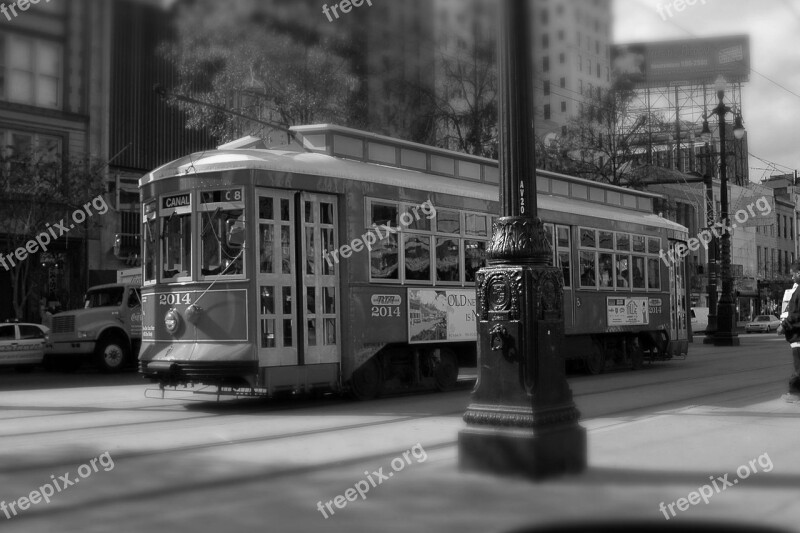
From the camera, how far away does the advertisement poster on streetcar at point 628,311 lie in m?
18.8

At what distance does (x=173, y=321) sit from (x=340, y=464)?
5.17 m

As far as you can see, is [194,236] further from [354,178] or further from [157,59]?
[157,59]

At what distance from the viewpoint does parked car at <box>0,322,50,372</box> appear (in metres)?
23.4

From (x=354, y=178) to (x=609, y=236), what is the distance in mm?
7664

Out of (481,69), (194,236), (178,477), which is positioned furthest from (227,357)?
(481,69)

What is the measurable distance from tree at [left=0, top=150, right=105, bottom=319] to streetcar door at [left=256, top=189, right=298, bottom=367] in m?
14.5

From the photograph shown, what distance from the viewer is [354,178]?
1339cm

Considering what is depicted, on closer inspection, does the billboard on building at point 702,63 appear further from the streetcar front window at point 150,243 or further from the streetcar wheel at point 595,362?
the streetcar front window at point 150,243

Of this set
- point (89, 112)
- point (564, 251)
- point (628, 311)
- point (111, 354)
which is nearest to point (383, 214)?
point (564, 251)

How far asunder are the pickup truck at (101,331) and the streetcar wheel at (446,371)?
11076 mm

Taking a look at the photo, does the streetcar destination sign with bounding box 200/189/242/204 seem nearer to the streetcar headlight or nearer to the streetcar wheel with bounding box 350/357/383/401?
the streetcar headlight

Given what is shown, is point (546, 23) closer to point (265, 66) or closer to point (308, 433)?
point (308, 433)

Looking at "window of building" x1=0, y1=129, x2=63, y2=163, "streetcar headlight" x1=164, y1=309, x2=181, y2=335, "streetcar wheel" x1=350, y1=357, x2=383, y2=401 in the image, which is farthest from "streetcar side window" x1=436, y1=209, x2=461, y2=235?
"window of building" x1=0, y1=129, x2=63, y2=163

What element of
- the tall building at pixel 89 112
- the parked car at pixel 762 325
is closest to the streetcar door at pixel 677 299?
the tall building at pixel 89 112
